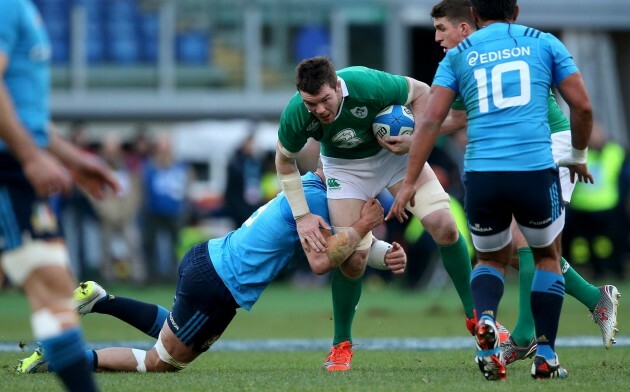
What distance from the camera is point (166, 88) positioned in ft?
72.9

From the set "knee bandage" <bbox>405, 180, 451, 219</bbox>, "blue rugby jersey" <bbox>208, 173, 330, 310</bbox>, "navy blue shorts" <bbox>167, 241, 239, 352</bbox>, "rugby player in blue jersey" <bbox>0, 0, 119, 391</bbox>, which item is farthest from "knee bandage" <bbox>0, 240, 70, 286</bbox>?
"knee bandage" <bbox>405, 180, 451, 219</bbox>

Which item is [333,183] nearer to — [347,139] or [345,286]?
[347,139]

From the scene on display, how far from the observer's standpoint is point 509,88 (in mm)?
6031

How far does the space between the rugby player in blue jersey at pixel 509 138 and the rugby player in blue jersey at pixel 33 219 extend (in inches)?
82.1

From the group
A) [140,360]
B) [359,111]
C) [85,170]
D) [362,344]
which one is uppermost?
[85,170]

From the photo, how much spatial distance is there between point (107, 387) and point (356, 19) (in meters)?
17.3

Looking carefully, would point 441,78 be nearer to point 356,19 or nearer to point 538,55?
point 538,55

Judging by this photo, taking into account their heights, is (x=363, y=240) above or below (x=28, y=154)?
below

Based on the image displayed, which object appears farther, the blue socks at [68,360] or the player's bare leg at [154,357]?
the player's bare leg at [154,357]

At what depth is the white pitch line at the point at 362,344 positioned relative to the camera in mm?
8930

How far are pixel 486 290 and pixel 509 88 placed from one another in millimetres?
1133

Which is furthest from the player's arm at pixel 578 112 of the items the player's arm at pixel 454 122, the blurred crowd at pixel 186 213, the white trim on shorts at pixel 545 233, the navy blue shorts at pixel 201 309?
the blurred crowd at pixel 186 213

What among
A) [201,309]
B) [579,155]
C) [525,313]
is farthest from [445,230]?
[201,309]

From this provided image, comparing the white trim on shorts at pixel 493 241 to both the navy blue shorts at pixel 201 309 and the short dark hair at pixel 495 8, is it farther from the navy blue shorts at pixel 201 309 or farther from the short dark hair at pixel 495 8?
the navy blue shorts at pixel 201 309
